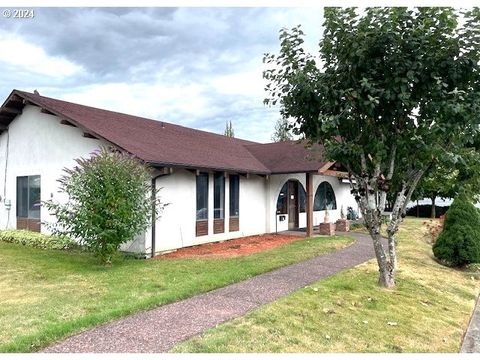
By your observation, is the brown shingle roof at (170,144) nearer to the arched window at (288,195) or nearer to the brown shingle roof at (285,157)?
the brown shingle roof at (285,157)

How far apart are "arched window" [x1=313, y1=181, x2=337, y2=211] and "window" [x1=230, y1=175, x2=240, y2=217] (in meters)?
5.24

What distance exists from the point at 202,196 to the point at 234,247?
2.10 meters

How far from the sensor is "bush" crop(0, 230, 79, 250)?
11.6 meters

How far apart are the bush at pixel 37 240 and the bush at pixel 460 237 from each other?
11.1 m

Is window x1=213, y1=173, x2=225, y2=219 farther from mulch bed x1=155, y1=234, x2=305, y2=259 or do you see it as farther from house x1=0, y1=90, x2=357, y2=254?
mulch bed x1=155, y1=234, x2=305, y2=259

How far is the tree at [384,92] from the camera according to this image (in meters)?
6.20

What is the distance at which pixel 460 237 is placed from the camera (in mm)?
10297

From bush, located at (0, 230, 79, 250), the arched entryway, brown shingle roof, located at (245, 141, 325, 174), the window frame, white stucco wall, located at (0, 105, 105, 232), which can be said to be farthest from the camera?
the arched entryway

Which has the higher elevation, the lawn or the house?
the house

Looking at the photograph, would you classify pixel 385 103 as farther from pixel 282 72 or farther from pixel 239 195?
pixel 239 195

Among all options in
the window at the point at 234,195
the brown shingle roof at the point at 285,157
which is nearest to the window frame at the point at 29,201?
the window at the point at 234,195

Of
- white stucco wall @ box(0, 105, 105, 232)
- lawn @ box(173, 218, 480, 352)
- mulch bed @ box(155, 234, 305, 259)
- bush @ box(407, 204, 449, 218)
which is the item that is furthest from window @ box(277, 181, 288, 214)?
bush @ box(407, 204, 449, 218)

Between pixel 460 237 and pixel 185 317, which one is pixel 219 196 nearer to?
pixel 460 237

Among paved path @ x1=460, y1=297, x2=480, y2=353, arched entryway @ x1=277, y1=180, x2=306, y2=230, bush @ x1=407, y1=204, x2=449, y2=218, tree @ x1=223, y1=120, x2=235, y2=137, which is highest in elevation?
tree @ x1=223, y1=120, x2=235, y2=137
